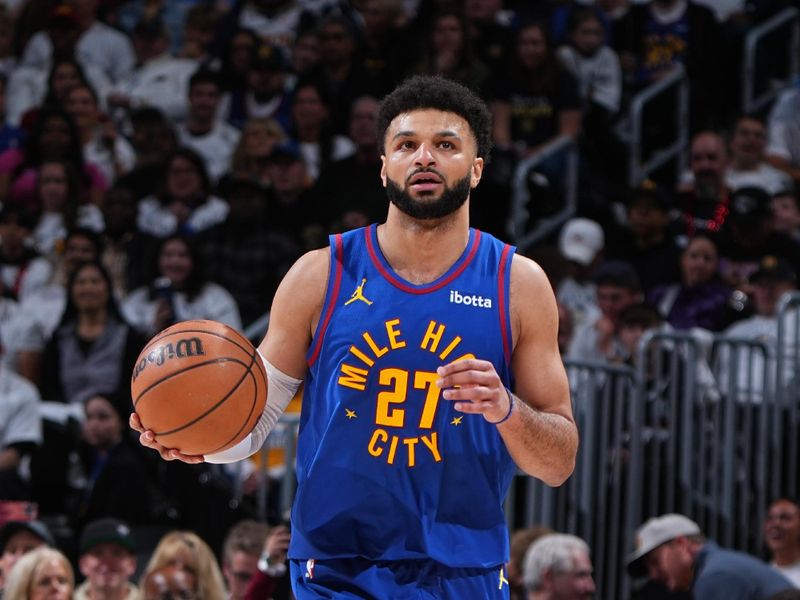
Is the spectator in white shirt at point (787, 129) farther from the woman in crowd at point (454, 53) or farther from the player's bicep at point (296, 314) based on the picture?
the player's bicep at point (296, 314)

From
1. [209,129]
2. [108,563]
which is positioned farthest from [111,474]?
[209,129]

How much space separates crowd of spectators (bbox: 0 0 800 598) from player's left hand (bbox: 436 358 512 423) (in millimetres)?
3854

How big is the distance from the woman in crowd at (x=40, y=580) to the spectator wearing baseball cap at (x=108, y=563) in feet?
1.44

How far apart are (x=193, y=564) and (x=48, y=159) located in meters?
5.24

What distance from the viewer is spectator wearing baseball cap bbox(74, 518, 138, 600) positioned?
326 inches

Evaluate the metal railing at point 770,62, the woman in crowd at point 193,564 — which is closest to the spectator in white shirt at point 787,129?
the metal railing at point 770,62

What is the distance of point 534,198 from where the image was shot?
39.7 ft

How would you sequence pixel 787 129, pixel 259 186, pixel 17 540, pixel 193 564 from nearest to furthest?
pixel 193 564 < pixel 17 540 < pixel 259 186 < pixel 787 129

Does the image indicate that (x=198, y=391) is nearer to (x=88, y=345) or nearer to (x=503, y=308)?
(x=503, y=308)

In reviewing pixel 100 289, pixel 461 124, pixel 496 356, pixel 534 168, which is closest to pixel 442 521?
pixel 496 356

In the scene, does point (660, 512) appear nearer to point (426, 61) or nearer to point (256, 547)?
point (256, 547)

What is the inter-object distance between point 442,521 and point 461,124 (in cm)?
113

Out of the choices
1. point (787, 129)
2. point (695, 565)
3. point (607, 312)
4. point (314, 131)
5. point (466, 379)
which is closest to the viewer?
point (466, 379)

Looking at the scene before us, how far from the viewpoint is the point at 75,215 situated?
11.9 meters
